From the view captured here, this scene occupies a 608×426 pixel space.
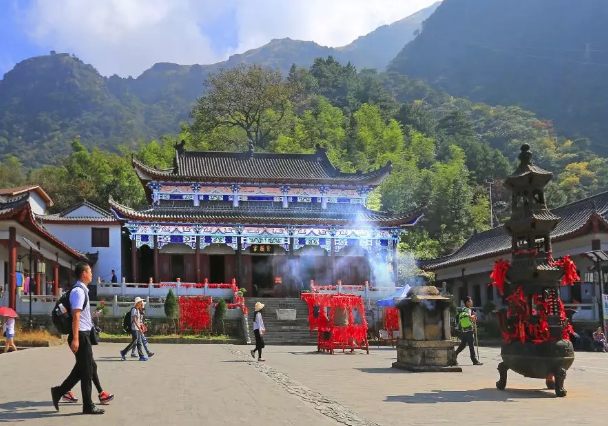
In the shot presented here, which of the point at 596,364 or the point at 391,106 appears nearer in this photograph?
the point at 596,364

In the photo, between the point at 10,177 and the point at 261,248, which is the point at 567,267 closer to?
the point at 261,248

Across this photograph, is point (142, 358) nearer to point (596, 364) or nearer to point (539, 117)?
point (596, 364)

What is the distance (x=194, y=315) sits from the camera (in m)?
28.3

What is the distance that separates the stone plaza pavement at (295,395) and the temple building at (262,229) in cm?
2069

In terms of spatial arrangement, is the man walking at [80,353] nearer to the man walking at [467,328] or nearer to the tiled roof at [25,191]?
the man walking at [467,328]

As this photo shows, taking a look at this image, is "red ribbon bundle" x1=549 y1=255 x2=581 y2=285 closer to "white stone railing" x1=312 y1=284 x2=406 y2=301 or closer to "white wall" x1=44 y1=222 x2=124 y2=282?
"white stone railing" x1=312 y1=284 x2=406 y2=301

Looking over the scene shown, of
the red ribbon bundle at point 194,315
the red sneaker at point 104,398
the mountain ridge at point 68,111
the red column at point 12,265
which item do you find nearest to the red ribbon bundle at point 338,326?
the red ribbon bundle at point 194,315

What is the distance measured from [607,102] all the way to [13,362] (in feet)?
354

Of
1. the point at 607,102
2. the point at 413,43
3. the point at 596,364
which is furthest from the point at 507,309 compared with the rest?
the point at 413,43

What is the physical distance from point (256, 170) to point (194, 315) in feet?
49.8

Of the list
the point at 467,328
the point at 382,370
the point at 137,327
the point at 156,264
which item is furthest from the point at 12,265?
the point at 467,328

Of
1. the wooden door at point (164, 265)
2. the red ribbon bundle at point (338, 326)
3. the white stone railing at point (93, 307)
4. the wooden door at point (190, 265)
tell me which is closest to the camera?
the red ribbon bundle at point (338, 326)

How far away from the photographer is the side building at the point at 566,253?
2864cm

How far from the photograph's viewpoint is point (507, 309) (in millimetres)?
11914
